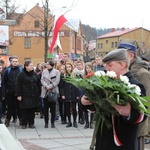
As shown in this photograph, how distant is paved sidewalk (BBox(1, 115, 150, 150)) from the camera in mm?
7070

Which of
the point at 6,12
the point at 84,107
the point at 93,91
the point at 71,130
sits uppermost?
the point at 6,12

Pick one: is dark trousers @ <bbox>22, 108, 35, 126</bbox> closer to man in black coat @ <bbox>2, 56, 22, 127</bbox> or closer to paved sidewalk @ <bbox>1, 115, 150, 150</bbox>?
paved sidewalk @ <bbox>1, 115, 150, 150</bbox>

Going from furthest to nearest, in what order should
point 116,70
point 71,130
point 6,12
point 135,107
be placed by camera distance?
point 6,12, point 71,130, point 116,70, point 135,107

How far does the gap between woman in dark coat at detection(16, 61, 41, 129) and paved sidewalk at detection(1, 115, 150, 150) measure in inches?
19.1

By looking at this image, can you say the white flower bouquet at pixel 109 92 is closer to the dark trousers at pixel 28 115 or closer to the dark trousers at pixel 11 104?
the dark trousers at pixel 28 115

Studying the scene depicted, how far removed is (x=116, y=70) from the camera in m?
2.99

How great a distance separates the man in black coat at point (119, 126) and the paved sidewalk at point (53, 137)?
13.3 ft

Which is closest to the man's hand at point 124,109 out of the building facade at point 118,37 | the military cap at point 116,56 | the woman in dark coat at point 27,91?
the military cap at point 116,56

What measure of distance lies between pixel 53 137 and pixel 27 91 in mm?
1716

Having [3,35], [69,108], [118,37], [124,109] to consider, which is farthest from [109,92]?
[118,37]

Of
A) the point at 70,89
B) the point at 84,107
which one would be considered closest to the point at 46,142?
the point at 70,89

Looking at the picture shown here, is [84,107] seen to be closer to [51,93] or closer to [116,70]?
[116,70]

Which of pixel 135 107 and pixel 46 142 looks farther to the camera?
pixel 46 142

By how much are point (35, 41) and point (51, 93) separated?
51.3 m
